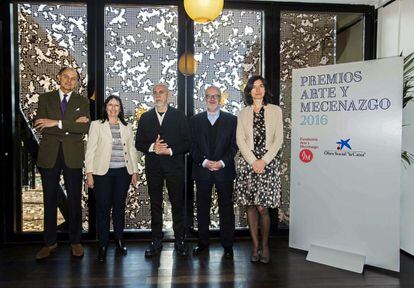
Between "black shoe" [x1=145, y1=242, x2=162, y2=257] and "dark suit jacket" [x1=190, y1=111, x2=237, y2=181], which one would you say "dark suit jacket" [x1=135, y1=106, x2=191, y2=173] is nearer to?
"dark suit jacket" [x1=190, y1=111, x2=237, y2=181]

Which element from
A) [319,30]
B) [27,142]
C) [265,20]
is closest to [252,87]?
[265,20]

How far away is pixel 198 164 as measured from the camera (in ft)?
13.3

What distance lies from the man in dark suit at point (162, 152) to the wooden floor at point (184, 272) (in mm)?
321

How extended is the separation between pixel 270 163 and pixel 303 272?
1042 millimetres

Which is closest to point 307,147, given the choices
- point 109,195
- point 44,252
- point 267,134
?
point 267,134

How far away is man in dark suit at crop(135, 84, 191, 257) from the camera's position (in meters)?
4.02

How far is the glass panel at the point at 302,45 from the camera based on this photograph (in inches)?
191

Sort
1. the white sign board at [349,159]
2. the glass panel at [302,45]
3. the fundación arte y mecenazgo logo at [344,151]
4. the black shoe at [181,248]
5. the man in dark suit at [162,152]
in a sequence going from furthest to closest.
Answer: the glass panel at [302,45] → the black shoe at [181,248] → the man in dark suit at [162,152] → the fundación arte y mecenazgo logo at [344,151] → the white sign board at [349,159]

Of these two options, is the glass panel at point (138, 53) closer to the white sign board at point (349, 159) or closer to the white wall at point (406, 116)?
the white sign board at point (349, 159)

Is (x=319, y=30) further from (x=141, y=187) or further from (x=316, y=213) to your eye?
(x=141, y=187)

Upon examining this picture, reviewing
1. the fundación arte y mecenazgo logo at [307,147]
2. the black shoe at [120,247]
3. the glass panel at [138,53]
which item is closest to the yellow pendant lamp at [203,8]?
the glass panel at [138,53]

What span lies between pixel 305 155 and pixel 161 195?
1.54 meters

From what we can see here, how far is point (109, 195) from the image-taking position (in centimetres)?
398

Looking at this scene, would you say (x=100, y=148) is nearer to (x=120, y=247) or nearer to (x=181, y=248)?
(x=120, y=247)
